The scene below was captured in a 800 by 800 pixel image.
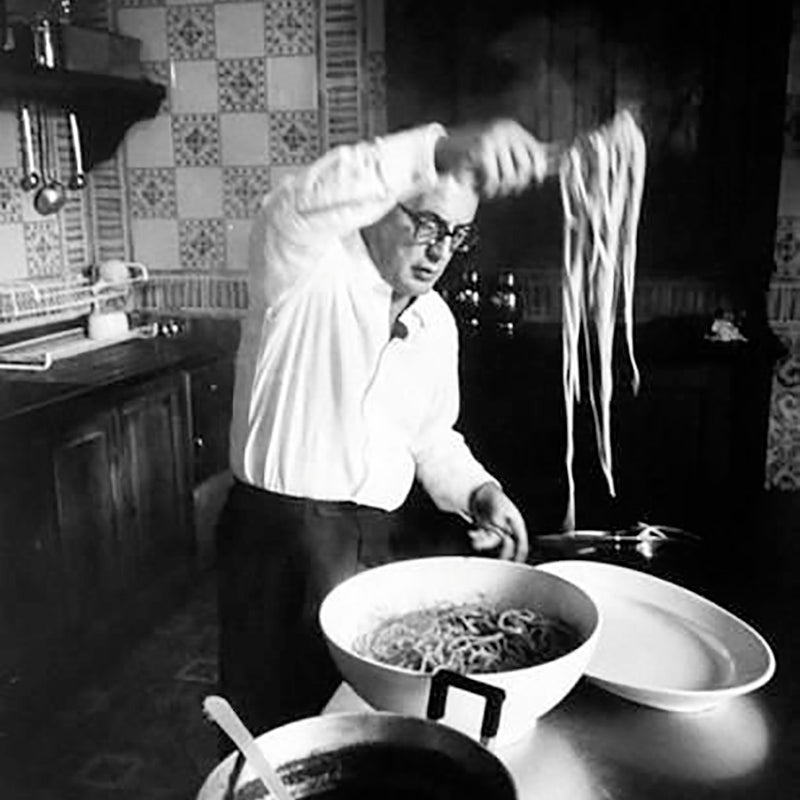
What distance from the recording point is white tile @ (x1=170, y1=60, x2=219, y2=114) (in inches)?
45.2

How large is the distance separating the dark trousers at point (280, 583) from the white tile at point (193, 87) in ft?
1.54

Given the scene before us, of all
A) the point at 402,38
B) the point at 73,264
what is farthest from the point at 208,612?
the point at 402,38

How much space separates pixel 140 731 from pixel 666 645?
0.95 m

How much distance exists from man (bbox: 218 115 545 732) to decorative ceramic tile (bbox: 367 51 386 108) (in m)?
0.25

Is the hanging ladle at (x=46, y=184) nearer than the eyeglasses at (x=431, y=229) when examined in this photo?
No

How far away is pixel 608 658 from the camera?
68cm

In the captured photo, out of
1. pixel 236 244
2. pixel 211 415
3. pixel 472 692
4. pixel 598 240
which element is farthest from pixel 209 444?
pixel 472 692

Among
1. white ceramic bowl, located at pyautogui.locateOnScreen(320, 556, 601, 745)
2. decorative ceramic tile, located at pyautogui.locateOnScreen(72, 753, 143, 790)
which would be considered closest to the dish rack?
decorative ceramic tile, located at pyautogui.locateOnScreen(72, 753, 143, 790)

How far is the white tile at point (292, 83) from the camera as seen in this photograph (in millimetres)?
1124

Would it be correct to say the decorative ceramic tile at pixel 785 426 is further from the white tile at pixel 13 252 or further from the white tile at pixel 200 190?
the white tile at pixel 13 252

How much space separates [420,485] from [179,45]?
0.59 metres

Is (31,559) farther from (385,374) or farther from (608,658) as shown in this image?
(608,658)

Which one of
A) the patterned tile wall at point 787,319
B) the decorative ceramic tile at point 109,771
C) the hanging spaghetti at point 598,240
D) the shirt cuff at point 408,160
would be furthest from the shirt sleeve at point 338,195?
the patterned tile wall at point 787,319

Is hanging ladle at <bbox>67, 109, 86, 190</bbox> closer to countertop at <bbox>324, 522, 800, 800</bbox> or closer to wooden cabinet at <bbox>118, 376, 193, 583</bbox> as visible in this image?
wooden cabinet at <bbox>118, 376, 193, 583</bbox>
